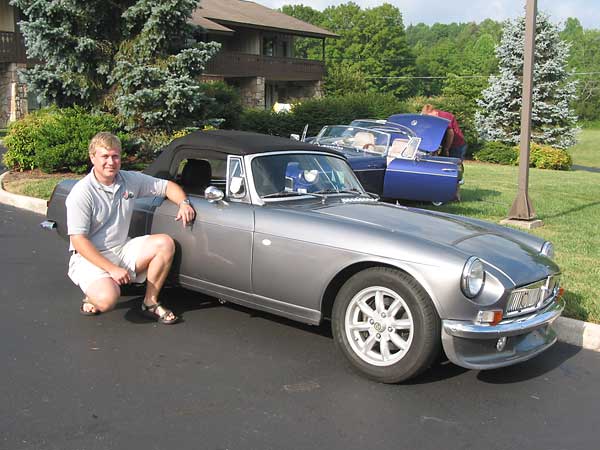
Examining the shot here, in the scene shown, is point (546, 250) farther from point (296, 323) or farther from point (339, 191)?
point (296, 323)

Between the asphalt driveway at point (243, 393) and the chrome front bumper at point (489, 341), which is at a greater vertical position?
the chrome front bumper at point (489, 341)

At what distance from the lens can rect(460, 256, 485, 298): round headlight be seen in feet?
12.8

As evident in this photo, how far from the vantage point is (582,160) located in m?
41.4

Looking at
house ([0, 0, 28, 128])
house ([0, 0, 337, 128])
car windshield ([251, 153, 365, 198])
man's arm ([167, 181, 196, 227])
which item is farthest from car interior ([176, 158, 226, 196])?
house ([0, 0, 337, 128])

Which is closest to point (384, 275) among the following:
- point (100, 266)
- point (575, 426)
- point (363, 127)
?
point (575, 426)

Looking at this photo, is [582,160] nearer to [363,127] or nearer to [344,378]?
[363,127]

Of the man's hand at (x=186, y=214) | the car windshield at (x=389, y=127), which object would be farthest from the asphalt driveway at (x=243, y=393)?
the car windshield at (x=389, y=127)

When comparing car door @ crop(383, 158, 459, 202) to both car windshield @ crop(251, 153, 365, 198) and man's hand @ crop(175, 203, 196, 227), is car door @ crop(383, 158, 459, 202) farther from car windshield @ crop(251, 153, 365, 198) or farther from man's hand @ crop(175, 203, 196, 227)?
man's hand @ crop(175, 203, 196, 227)

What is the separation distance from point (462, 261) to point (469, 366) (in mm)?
628

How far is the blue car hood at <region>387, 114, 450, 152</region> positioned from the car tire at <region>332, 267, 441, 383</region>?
6920mm

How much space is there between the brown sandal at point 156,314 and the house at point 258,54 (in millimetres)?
30679

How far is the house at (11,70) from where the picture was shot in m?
27.2

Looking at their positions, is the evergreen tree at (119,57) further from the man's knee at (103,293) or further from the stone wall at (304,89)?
the stone wall at (304,89)

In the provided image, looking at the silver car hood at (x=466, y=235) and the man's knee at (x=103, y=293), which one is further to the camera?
the man's knee at (x=103, y=293)
